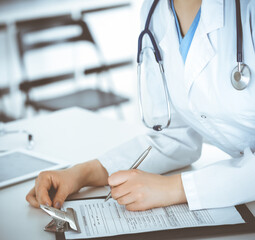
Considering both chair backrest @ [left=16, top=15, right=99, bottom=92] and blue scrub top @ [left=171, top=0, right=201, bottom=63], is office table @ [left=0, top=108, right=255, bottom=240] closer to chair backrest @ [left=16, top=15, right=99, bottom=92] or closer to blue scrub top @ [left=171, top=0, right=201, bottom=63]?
blue scrub top @ [left=171, top=0, right=201, bottom=63]

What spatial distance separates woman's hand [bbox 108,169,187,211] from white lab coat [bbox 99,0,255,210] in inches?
1.2

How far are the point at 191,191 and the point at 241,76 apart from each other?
0.94 feet

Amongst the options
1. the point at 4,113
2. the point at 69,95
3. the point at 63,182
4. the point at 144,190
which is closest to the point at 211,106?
the point at 144,190

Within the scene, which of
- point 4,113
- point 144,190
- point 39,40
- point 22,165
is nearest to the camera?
point 144,190

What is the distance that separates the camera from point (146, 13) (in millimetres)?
1182

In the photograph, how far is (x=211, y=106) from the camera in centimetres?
96

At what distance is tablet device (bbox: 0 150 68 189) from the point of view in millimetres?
1113

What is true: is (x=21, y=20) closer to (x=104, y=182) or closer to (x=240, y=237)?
(x=104, y=182)

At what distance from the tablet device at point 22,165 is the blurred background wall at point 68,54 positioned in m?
1.95

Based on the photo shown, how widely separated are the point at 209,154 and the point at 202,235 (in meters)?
0.50

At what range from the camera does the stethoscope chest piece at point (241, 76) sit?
0.87 m

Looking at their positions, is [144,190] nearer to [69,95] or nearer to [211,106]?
[211,106]

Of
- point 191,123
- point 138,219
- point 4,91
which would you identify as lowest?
point 4,91

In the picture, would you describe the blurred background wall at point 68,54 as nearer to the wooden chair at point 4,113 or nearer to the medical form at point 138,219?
the wooden chair at point 4,113
